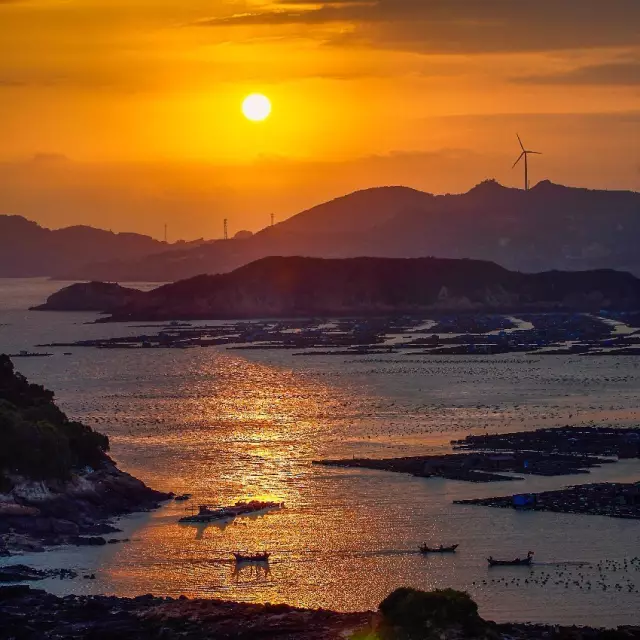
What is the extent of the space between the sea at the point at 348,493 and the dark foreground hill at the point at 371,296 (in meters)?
A: 88.4

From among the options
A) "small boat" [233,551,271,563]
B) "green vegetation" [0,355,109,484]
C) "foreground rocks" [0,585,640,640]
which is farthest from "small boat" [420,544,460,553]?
"green vegetation" [0,355,109,484]

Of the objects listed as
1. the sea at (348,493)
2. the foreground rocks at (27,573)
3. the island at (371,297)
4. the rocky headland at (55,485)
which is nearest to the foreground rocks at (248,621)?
the foreground rocks at (27,573)

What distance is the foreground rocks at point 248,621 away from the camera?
3191 cm

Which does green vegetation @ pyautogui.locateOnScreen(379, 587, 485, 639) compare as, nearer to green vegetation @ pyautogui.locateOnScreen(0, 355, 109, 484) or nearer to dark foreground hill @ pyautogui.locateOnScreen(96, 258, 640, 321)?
green vegetation @ pyautogui.locateOnScreen(0, 355, 109, 484)

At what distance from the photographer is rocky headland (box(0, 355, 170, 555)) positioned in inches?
1770

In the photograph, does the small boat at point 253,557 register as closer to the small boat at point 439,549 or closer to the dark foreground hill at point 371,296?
the small boat at point 439,549

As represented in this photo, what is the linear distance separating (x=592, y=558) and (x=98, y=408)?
4332cm

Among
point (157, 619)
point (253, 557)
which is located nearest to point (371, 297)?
point (253, 557)

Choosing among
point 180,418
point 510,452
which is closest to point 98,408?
point 180,418

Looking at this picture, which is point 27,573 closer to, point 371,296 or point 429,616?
point 429,616

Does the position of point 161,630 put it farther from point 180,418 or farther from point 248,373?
point 248,373

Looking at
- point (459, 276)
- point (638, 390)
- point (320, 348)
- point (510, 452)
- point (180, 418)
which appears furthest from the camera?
point (459, 276)

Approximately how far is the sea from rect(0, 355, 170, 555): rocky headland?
1.22 m

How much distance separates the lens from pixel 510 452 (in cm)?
6003
